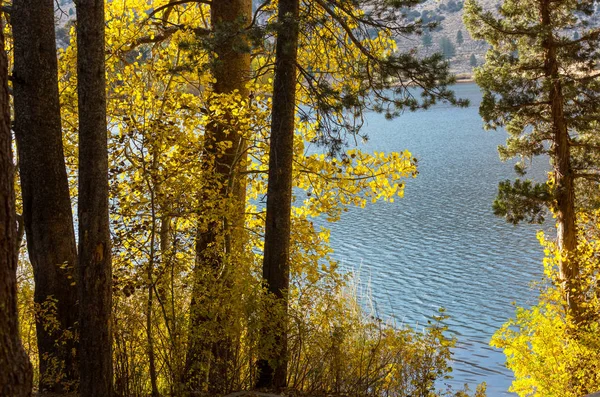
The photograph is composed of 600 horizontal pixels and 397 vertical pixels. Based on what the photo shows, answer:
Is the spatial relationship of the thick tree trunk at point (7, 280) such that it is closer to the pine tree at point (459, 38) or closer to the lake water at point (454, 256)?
the lake water at point (454, 256)

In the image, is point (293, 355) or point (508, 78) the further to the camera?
point (508, 78)

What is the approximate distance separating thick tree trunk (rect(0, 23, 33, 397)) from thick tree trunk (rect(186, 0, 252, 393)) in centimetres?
218

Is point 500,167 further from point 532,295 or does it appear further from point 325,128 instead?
point 325,128

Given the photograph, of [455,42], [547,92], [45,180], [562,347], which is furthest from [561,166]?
[455,42]

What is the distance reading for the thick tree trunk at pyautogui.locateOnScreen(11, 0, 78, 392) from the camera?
17.4 feet

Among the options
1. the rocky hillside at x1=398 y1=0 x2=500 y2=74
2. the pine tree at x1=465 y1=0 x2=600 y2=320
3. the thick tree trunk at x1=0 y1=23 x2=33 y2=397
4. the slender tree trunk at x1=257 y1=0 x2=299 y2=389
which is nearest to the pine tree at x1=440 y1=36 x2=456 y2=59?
the rocky hillside at x1=398 y1=0 x2=500 y2=74

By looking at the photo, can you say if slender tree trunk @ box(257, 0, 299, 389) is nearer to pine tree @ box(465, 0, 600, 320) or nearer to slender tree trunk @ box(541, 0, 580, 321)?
pine tree @ box(465, 0, 600, 320)

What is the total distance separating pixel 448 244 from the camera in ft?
61.3

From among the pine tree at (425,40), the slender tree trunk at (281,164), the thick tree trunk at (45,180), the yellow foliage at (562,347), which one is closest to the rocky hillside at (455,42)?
the pine tree at (425,40)

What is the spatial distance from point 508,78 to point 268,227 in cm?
613

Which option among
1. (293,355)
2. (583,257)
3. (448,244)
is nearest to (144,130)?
(293,355)

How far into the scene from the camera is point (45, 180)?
532 cm

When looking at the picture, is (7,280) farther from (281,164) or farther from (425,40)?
(425,40)

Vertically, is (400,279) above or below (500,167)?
below
